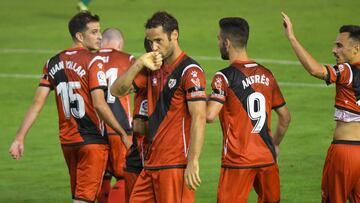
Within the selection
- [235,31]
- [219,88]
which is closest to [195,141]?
[219,88]

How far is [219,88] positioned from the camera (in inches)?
455

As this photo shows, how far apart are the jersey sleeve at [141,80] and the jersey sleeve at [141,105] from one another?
0.40ft

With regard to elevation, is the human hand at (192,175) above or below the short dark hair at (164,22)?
below

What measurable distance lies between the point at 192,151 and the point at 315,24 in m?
19.5

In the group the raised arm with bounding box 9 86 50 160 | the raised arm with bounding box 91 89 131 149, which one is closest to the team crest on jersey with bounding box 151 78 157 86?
the raised arm with bounding box 91 89 131 149

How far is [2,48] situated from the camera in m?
27.5

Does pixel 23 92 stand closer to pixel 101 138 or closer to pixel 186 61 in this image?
pixel 101 138

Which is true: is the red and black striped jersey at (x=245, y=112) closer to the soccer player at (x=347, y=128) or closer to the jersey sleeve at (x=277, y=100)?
the jersey sleeve at (x=277, y=100)

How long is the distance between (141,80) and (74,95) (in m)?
2.20

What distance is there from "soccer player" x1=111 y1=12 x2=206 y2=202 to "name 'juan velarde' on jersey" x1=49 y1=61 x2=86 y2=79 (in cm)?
203

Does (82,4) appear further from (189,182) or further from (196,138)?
(189,182)

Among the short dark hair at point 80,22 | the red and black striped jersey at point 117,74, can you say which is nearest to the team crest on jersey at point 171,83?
the short dark hair at point 80,22

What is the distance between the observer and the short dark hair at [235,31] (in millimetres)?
11742

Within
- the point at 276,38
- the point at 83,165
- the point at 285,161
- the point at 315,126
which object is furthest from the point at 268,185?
the point at 276,38
